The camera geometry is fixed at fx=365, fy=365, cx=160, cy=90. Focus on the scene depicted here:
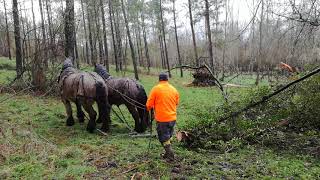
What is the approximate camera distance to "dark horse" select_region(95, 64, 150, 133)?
10227 mm

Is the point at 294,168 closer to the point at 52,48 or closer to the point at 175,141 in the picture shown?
the point at 175,141

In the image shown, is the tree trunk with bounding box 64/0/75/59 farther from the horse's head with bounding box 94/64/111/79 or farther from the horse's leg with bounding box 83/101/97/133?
the horse's leg with bounding box 83/101/97/133


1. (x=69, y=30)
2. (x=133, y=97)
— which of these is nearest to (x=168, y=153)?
(x=133, y=97)

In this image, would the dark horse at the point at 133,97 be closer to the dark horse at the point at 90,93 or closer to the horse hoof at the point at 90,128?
the dark horse at the point at 90,93

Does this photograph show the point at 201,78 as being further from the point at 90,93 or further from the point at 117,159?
the point at 117,159

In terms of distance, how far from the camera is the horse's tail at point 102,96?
9867 mm

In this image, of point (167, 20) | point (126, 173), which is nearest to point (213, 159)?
point (126, 173)

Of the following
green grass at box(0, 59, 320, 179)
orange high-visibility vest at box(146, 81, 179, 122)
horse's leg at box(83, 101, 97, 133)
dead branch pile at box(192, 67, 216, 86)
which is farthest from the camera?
dead branch pile at box(192, 67, 216, 86)

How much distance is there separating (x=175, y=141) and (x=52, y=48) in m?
7.67

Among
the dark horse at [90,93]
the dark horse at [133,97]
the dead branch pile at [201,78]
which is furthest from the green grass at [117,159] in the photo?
the dead branch pile at [201,78]

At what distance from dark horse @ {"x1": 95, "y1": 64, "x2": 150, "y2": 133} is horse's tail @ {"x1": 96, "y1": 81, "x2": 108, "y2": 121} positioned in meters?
0.38

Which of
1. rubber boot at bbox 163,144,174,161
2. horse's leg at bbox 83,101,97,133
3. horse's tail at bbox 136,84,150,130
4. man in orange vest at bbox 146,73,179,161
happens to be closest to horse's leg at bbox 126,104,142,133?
horse's tail at bbox 136,84,150,130

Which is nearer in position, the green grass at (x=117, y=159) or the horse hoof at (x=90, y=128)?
the green grass at (x=117, y=159)

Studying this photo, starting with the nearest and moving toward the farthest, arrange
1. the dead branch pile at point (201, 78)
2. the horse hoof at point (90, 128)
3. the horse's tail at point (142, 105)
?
the horse hoof at point (90, 128), the horse's tail at point (142, 105), the dead branch pile at point (201, 78)
